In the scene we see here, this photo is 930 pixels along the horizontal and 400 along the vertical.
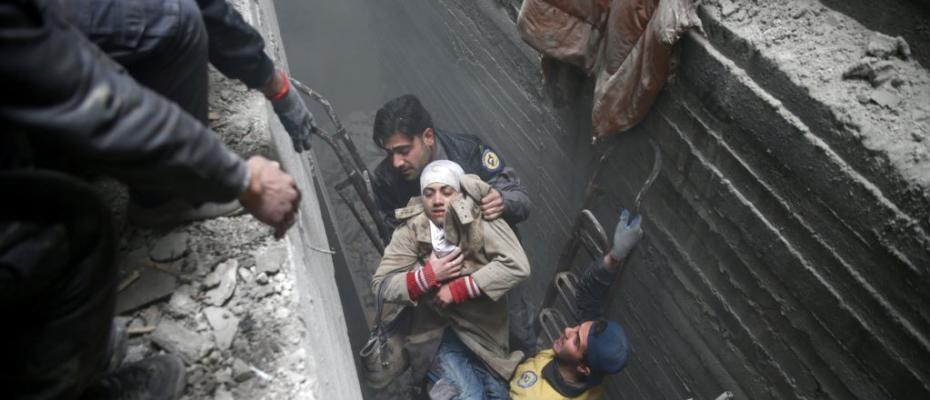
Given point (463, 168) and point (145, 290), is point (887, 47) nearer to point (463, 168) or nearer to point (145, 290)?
point (463, 168)

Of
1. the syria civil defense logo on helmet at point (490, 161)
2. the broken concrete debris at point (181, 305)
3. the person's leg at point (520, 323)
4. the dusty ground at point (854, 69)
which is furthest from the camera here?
the syria civil defense logo on helmet at point (490, 161)

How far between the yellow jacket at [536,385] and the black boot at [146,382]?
6.31ft

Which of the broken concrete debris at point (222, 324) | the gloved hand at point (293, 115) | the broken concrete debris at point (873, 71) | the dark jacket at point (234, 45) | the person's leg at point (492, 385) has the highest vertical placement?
the broken concrete debris at point (873, 71)

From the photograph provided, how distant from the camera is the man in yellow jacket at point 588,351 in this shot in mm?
2809

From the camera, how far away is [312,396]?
1765 millimetres

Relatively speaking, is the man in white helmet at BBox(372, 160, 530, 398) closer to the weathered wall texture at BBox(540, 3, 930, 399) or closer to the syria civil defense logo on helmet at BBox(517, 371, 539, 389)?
the syria civil defense logo on helmet at BBox(517, 371, 539, 389)

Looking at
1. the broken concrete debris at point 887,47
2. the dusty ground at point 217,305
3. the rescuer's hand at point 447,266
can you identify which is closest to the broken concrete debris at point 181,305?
the dusty ground at point 217,305

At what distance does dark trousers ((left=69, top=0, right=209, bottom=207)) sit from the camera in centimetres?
166

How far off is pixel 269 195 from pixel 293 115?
1123 mm

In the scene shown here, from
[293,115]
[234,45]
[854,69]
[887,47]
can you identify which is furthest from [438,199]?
[887,47]

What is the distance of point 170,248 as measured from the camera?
2146 mm

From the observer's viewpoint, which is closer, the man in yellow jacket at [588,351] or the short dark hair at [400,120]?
the man in yellow jacket at [588,351]

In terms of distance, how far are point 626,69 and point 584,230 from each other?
4.15ft

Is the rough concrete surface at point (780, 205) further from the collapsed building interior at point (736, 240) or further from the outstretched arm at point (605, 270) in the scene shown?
the outstretched arm at point (605, 270)
